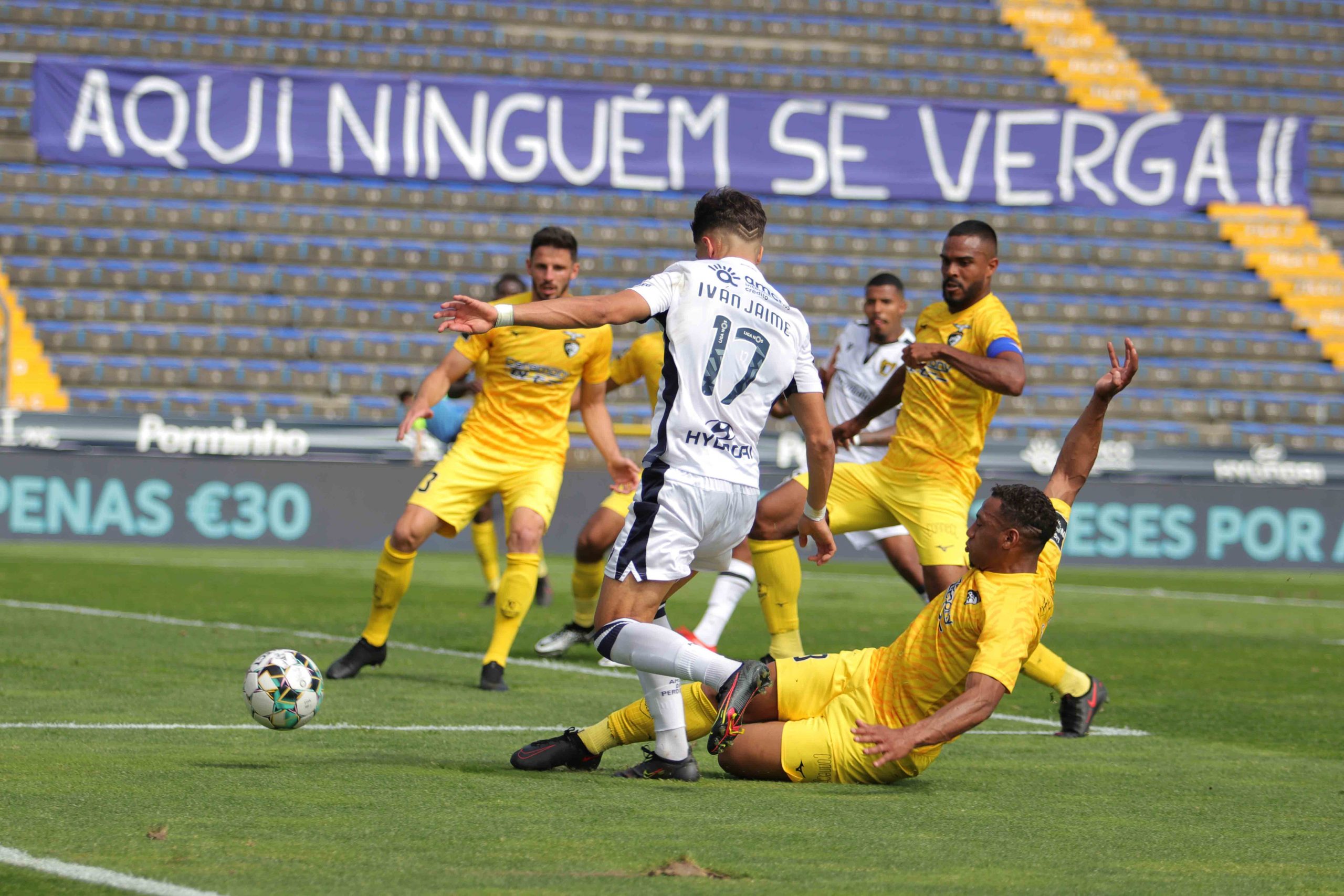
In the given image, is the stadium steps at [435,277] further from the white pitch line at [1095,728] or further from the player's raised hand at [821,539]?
the player's raised hand at [821,539]

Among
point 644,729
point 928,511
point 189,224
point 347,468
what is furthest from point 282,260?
point 644,729

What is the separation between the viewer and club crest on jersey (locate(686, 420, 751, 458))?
5277 millimetres

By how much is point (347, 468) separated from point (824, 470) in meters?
13.0

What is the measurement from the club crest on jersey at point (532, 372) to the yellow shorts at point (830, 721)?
10.7 ft

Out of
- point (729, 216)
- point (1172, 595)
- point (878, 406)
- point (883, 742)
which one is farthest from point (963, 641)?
point (1172, 595)

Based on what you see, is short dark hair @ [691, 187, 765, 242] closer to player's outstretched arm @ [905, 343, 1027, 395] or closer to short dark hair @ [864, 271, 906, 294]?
player's outstretched arm @ [905, 343, 1027, 395]

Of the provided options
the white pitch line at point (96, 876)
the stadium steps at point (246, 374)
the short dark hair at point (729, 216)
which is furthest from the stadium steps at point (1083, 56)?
the white pitch line at point (96, 876)

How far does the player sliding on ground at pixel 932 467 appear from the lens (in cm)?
733

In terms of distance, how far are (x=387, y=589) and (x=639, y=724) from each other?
293 centimetres

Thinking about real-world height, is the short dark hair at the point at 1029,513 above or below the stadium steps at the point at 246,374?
below

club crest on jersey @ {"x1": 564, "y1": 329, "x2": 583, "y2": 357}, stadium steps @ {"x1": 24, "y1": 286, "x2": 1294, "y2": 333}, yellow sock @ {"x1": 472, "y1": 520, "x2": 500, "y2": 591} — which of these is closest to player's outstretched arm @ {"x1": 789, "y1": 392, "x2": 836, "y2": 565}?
club crest on jersey @ {"x1": 564, "y1": 329, "x2": 583, "y2": 357}

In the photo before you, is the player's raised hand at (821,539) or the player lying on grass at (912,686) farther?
the player's raised hand at (821,539)

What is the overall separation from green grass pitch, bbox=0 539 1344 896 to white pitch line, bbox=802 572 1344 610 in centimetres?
522

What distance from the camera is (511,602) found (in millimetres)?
7848
